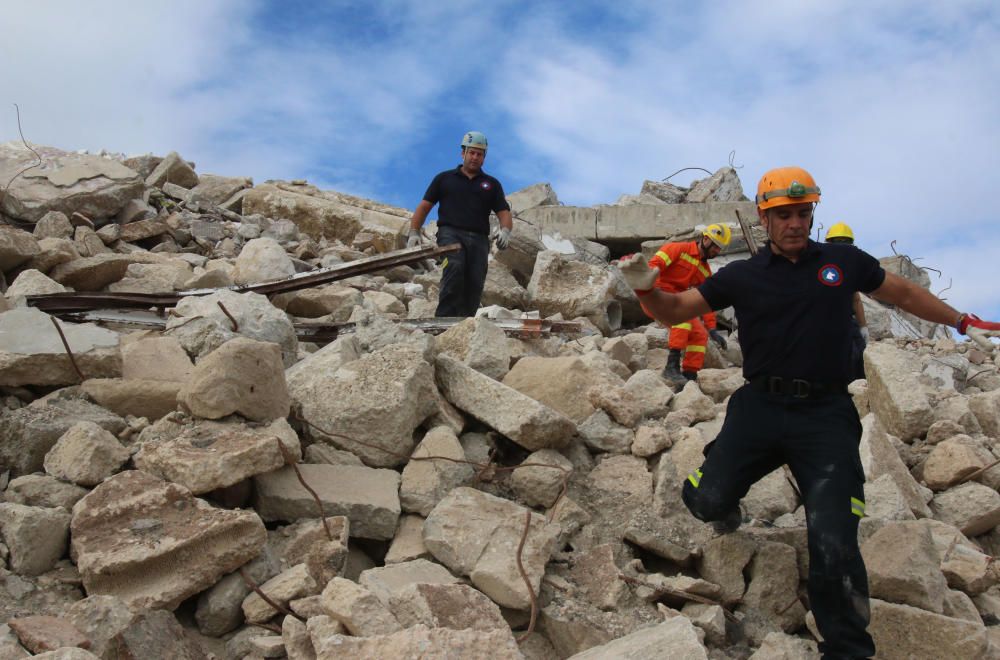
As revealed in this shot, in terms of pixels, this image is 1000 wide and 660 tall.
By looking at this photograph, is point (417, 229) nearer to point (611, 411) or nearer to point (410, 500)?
point (611, 411)

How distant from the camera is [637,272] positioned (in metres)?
3.54

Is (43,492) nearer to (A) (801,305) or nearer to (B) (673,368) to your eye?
(A) (801,305)

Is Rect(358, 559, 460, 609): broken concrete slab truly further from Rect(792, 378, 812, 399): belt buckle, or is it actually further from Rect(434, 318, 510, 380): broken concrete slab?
Rect(434, 318, 510, 380): broken concrete slab

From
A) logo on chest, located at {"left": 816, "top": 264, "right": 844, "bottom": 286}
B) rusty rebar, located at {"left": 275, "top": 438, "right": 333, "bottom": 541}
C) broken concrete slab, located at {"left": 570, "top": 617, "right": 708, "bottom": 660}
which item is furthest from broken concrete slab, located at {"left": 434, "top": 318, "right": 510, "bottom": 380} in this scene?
broken concrete slab, located at {"left": 570, "top": 617, "right": 708, "bottom": 660}

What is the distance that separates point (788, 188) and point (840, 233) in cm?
492

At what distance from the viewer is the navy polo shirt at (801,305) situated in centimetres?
342

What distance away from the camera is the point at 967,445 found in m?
5.11

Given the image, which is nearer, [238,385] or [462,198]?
[238,385]

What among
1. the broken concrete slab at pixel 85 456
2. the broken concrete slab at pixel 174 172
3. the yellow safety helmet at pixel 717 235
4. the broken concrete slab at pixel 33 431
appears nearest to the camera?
the broken concrete slab at pixel 85 456

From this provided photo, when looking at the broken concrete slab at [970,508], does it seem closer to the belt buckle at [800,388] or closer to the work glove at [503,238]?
the belt buckle at [800,388]

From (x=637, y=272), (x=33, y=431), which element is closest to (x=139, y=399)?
(x=33, y=431)

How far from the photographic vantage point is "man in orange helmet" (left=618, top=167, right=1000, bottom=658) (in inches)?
126

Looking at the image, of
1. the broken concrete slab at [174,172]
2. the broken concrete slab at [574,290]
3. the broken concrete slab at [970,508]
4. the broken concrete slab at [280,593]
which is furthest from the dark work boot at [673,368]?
the broken concrete slab at [174,172]

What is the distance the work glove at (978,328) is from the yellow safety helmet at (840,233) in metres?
4.13
